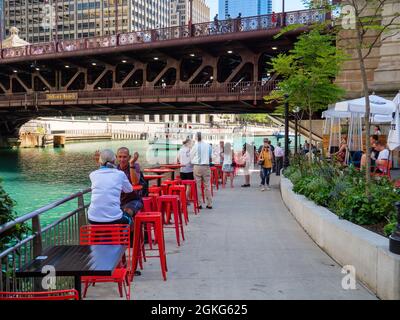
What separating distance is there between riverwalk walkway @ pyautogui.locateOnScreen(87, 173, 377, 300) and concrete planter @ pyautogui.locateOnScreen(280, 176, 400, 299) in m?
0.19

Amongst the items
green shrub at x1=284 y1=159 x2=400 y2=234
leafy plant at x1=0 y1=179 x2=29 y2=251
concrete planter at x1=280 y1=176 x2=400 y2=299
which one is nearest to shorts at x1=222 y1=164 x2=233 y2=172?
green shrub at x1=284 y1=159 x2=400 y2=234

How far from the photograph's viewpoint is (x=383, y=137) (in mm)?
21844

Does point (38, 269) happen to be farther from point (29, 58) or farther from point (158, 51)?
point (29, 58)

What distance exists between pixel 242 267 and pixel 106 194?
2398 mm

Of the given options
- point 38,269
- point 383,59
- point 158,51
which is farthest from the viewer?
point 158,51

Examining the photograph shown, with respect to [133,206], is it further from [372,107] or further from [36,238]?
[372,107]

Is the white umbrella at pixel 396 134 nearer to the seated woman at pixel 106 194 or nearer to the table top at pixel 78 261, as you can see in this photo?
the seated woman at pixel 106 194

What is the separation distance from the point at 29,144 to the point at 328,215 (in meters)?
82.9

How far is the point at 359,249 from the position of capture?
6.35 m

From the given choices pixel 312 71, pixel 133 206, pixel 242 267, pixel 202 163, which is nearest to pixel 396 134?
pixel 312 71

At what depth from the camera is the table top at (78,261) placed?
405 cm

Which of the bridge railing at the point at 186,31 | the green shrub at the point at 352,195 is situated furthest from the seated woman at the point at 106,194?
the bridge railing at the point at 186,31

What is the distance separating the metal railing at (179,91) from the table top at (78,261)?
81.8ft
